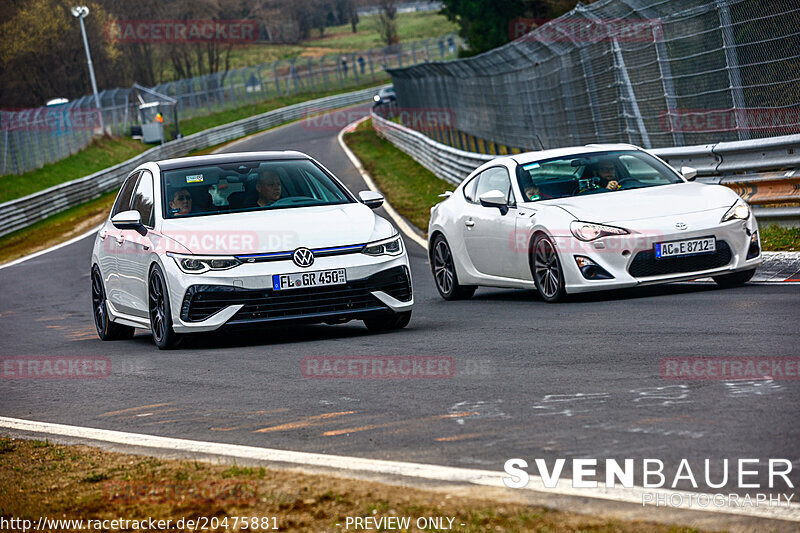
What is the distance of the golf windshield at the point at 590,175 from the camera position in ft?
38.3

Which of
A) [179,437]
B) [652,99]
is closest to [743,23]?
[652,99]

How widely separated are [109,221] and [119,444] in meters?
5.71

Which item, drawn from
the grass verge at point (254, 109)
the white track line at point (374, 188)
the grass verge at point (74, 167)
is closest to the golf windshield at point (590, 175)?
the white track line at point (374, 188)

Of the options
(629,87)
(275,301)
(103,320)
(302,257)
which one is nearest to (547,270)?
(302,257)

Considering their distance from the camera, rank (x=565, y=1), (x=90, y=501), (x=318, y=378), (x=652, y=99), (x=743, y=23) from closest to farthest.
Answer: (x=90, y=501)
(x=318, y=378)
(x=743, y=23)
(x=652, y=99)
(x=565, y=1)

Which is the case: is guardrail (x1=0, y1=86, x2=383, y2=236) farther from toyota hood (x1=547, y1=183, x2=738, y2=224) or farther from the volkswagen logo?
the volkswagen logo

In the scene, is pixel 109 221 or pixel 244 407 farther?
pixel 109 221

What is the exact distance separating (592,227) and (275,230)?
2854 millimetres

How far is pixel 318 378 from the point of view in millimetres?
7715

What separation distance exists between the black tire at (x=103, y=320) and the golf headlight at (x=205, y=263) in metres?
2.71

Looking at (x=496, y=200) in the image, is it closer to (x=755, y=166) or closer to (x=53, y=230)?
(x=755, y=166)

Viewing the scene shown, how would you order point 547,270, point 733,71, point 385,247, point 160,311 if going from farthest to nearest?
1. point 733,71
2. point 547,270
3. point 160,311
4. point 385,247

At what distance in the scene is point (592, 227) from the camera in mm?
10594

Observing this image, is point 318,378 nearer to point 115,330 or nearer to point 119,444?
point 119,444
